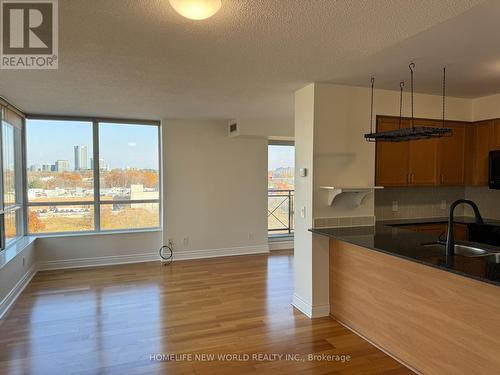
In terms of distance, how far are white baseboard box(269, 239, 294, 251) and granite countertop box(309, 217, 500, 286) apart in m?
2.92

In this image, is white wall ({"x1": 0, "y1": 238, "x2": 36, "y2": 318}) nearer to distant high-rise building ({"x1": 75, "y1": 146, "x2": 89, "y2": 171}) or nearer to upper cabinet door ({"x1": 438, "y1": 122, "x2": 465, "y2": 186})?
distant high-rise building ({"x1": 75, "y1": 146, "x2": 89, "y2": 171})

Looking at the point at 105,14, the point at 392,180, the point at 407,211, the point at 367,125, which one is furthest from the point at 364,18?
the point at 407,211

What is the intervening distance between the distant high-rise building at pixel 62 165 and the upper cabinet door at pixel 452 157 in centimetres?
546

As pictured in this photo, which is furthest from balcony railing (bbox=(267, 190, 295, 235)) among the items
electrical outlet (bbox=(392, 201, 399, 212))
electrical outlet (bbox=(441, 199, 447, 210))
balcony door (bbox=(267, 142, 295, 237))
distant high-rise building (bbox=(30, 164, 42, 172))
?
distant high-rise building (bbox=(30, 164, 42, 172))

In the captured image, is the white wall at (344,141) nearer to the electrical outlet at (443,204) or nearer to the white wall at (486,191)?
the white wall at (486,191)

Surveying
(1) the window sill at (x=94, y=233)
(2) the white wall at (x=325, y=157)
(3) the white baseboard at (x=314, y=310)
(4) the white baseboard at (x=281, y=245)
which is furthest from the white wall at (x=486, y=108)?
(1) the window sill at (x=94, y=233)

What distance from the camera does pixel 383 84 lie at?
3.42 meters

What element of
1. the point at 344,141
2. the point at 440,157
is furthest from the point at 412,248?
the point at 440,157

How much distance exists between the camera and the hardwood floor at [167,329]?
8.64 feet

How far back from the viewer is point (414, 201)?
4.44 meters

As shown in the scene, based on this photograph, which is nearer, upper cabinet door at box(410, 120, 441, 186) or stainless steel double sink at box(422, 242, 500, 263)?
stainless steel double sink at box(422, 242, 500, 263)

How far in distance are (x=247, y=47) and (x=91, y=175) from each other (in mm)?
4178

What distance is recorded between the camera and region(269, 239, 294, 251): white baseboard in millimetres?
6644

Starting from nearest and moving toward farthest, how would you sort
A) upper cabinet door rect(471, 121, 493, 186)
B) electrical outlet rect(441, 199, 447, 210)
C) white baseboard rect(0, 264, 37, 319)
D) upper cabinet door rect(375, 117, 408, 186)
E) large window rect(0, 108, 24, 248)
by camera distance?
1. white baseboard rect(0, 264, 37, 319)
2. upper cabinet door rect(375, 117, 408, 186)
3. upper cabinet door rect(471, 121, 493, 186)
4. large window rect(0, 108, 24, 248)
5. electrical outlet rect(441, 199, 447, 210)
